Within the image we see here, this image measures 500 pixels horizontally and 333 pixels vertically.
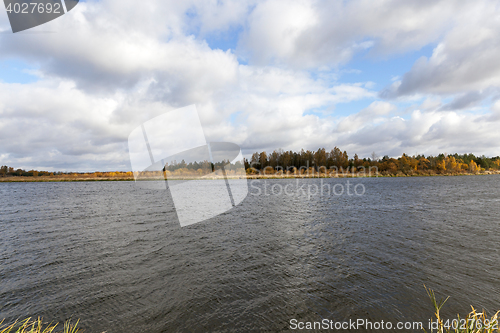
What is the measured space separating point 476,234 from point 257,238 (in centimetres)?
1960

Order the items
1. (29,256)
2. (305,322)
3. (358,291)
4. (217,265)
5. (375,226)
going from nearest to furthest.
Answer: (305,322), (358,291), (217,265), (29,256), (375,226)

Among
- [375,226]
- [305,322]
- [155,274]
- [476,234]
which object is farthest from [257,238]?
[476,234]

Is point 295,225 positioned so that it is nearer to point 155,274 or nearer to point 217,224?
point 217,224

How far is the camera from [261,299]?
33.8ft

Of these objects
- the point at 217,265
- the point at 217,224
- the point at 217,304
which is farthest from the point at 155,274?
the point at 217,224

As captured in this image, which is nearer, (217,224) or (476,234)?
(476,234)

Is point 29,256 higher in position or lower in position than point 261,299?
higher

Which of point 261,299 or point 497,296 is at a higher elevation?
point 261,299

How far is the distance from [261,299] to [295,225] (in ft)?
49.3

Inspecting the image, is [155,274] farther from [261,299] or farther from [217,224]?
[217,224]

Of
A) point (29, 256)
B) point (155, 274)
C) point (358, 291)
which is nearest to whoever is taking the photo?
point (358, 291)

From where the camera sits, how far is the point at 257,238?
1964 cm

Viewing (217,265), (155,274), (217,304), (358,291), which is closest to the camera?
(217,304)

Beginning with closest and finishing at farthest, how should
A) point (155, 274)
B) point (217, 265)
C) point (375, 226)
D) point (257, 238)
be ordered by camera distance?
1. point (155, 274)
2. point (217, 265)
3. point (257, 238)
4. point (375, 226)
